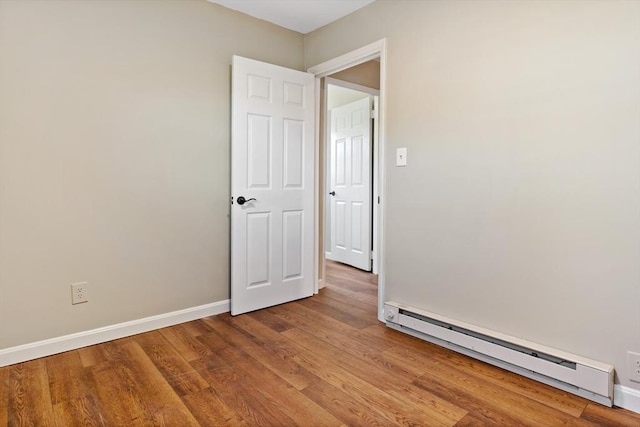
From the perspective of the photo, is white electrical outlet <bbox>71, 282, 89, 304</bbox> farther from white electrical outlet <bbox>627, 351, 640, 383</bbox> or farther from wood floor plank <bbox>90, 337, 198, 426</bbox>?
white electrical outlet <bbox>627, 351, 640, 383</bbox>

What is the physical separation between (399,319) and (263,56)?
2.33m

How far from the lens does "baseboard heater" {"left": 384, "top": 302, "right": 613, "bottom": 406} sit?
1644 mm

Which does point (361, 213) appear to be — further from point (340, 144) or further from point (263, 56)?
point (263, 56)

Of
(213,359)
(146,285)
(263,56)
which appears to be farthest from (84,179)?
(263,56)

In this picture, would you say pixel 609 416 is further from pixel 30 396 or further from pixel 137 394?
pixel 30 396

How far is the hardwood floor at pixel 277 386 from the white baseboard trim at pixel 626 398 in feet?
0.15

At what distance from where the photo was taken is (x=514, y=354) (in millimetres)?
1886

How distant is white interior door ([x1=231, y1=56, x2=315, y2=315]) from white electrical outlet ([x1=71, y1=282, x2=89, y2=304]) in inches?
37.4

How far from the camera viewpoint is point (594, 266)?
1.69 m

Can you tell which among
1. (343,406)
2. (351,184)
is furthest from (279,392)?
(351,184)

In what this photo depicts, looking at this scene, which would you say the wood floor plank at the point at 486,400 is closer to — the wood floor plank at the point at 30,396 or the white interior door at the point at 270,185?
the white interior door at the point at 270,185

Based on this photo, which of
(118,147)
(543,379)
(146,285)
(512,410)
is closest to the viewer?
(512,410)

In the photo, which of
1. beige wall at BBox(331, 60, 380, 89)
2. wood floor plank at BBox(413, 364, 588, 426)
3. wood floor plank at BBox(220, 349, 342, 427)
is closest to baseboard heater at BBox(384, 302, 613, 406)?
wood floor plank at BBox(413, 364, 588, 426)

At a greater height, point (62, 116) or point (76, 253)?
point (62, 116)
